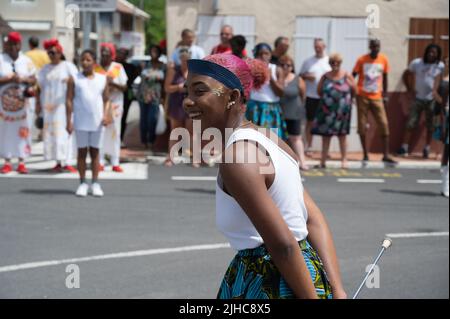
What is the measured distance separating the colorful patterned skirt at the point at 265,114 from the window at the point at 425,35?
4.93m

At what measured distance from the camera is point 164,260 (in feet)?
24.4

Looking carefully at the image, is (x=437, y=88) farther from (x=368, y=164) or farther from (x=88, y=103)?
(x=88, y=103)

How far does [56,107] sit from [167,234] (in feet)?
14.6

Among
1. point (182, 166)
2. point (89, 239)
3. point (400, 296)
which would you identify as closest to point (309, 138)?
point (182, 166)

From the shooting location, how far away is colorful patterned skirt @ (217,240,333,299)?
9.36 feet

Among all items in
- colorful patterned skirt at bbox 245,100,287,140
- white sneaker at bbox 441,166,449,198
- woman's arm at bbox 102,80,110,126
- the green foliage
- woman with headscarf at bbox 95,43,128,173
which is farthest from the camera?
the green foliage

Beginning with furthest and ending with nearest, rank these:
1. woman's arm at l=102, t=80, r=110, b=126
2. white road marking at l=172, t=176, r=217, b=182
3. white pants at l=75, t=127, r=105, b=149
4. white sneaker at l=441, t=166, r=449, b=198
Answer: white road marking at l=172, t=176, r=217, b=182, white sneaker at l=441, t=166, r=449, b=198, woman's arm at l=102, t=80, r=110, b=126, white pants at l=75, t=127, r=105, b=149

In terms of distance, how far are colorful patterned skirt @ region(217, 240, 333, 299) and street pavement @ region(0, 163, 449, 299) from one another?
3.40 metres

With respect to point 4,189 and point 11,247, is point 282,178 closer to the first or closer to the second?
point 11,247

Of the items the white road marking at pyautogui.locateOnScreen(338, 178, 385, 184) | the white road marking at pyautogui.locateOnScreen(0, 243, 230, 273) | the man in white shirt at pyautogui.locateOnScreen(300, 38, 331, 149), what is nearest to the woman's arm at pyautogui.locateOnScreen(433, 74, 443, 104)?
the man in white shirt at pyautogui.locateOnScreen(300, 38, 331, 149)

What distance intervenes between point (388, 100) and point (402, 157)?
3.20 ft

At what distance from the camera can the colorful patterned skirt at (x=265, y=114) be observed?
10977 mm

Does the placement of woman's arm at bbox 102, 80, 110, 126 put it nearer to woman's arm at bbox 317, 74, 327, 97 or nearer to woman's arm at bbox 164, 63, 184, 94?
woman's arm at bbox 164, 63, 184, 94

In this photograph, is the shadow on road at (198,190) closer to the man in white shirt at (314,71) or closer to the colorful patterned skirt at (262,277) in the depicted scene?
the man in white shirt at (314,71)
